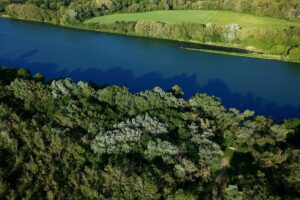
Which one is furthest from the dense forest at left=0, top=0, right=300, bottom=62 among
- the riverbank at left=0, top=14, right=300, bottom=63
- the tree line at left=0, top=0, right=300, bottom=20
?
the riverbank at left=0, top=14, right=300, bottom=63

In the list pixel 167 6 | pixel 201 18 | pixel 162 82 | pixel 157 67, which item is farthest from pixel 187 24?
pixel 162 82

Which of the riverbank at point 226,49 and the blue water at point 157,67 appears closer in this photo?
the blue water at point 157,67

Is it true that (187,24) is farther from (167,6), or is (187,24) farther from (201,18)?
(167,6)

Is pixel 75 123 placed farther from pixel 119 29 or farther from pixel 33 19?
pixel 33 19

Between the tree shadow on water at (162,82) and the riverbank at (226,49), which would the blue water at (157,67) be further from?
the riverbank at (226,49)

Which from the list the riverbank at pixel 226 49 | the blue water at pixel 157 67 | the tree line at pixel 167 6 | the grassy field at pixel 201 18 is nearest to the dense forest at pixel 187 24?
the tree line at pixel 167 6
